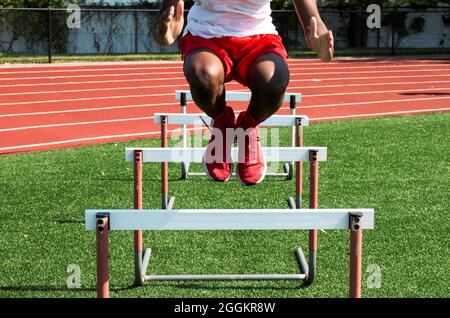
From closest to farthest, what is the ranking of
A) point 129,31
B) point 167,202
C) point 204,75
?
point 204,75 < point 167,202 < point 129,31

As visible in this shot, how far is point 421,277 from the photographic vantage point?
432cm

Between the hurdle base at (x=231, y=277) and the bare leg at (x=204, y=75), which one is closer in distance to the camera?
the bare leg at (x=204, y=75)

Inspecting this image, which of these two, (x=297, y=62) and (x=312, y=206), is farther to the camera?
(x=297, y=62)

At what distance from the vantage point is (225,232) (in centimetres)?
536

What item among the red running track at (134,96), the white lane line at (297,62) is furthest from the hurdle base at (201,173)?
the white lane line at (297,62)

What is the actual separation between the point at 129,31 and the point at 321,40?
79.0 ft

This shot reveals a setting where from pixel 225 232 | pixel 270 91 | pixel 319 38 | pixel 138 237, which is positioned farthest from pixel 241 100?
pixel 319 38

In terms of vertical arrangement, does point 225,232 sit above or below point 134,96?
below

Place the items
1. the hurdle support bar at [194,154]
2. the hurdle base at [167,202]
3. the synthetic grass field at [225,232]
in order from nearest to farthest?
the hurdle support bar at [194,154]
the synthetic grass field at [225,232]
the hurdle base at [167,202]

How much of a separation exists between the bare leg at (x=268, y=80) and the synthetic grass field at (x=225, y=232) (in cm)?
140

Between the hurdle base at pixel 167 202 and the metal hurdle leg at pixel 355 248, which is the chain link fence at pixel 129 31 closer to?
the hurdle base at pixel 167 202

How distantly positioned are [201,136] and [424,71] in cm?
1171

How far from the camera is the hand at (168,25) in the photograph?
2.72 metres

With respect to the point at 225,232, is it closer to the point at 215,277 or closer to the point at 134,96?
the point at 215,277
